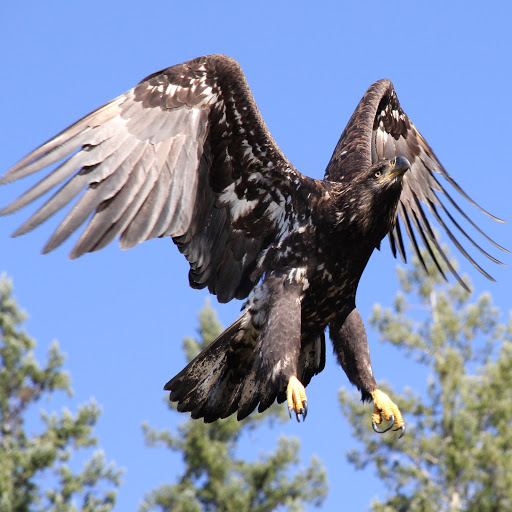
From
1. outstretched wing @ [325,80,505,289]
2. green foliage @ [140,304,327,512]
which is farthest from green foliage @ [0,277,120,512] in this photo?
outstretched wing @ [325,80,505,289]

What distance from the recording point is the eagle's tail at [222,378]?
7.14 meters

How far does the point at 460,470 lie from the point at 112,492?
7.93m

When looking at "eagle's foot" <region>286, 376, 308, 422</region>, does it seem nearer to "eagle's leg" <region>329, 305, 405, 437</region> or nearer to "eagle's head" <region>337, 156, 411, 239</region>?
"eagle's leg" <region>329, 305, 405, 437</region>

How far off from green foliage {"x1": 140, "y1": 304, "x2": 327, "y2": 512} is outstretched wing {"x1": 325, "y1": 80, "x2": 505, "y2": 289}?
14962 millimetres

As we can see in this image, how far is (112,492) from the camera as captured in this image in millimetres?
22266

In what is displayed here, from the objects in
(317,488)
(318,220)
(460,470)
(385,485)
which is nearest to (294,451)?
(317,488)

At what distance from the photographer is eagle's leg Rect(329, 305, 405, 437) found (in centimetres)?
701

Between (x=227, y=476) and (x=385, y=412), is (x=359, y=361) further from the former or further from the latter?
(x=227, y=476)

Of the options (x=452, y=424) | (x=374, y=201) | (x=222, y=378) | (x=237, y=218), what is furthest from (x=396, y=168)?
(x=452, y=424)

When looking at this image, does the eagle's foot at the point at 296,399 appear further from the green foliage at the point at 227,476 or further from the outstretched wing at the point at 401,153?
Result: the green foliage at the point at 227,476

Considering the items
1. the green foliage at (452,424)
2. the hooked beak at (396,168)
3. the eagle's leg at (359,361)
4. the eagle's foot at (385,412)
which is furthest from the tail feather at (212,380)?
the green foliage at (452,424)

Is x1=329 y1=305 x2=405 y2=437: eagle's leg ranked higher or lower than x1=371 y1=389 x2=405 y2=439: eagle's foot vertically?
higher

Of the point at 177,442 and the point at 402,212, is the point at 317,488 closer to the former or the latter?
the point at 177,442

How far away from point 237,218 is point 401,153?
260 centimetres
